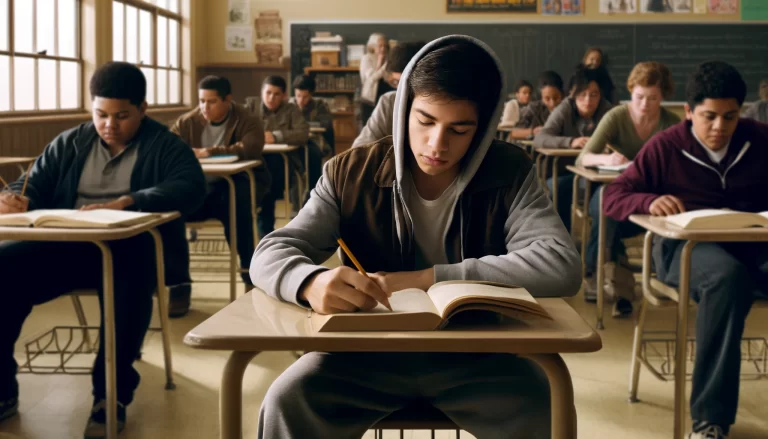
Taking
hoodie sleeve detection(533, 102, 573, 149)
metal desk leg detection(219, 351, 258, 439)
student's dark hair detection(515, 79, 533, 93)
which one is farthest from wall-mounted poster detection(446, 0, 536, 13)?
metal desk leg detection(219, 351, 258, 439)

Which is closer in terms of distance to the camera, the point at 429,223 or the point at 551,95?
the point at 429,223

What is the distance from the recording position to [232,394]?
4.21 ft

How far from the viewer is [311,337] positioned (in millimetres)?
1198

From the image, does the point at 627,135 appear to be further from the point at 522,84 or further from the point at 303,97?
the point at 522,84

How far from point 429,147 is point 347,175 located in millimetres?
186

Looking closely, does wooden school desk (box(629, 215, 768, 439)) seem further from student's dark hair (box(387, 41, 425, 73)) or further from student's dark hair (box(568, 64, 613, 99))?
student's dark hair (box(568, 64, 613, 99))

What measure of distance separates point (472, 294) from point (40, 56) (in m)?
5.17

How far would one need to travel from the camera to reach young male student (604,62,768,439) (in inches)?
97.2

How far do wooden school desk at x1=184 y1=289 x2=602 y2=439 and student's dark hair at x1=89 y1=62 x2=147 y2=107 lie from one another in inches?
72.0

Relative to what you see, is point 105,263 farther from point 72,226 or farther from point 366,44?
point 366,44

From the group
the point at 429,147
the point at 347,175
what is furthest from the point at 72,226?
the point at 429,147

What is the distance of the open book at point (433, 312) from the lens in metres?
1.23

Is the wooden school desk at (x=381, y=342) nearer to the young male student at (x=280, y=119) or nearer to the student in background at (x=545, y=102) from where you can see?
the young male student at (x=280, y=119)

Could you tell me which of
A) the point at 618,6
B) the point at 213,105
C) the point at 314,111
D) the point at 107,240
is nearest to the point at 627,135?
the point at 213,105
